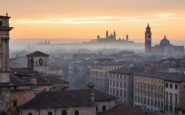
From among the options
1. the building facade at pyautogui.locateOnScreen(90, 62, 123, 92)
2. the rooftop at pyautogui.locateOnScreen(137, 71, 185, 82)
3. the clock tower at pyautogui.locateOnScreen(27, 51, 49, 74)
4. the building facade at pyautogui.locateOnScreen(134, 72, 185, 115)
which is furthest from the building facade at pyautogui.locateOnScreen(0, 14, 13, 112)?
the building facade at pyautogui.locateOnScreen(90, 62, 123, 92)

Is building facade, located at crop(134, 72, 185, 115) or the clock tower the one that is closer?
the clock tower

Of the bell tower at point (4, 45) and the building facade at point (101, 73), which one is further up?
the bell tower at point (4, 45)

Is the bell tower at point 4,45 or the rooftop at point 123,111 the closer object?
the bell tower at point 4,45

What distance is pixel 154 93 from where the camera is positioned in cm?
8550

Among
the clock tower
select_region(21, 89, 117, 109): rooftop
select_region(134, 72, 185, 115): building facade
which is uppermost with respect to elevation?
the clock tower

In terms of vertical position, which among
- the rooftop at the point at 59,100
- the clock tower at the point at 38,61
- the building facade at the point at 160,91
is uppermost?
the clock tower at the point at 38,61

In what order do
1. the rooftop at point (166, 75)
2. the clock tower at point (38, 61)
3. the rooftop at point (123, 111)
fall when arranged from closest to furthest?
the rooftop at point (123, 111) < the clock tower at point (38, 61) < the rooftop at point (166, 75)

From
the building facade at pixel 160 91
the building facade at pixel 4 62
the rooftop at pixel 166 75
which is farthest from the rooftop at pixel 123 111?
the rooftop at pixel 166 75

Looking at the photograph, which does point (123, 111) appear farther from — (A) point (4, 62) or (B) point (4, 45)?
(B) point (4, 45)

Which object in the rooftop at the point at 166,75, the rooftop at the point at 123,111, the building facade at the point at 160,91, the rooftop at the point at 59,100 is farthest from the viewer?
the rooftop at the point at 166,75

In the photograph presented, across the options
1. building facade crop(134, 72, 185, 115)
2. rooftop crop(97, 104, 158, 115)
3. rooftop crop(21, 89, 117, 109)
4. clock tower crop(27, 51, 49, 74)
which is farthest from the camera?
building facade crop(134, 72, 185, 115)

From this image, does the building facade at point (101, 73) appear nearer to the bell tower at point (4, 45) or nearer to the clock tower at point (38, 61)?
the clock tower at point (38, 61)

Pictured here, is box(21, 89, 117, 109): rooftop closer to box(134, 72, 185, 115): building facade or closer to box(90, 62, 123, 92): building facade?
box(134, 72, 185, 115): building facade

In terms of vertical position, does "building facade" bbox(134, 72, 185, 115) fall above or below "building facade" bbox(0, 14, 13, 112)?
below
